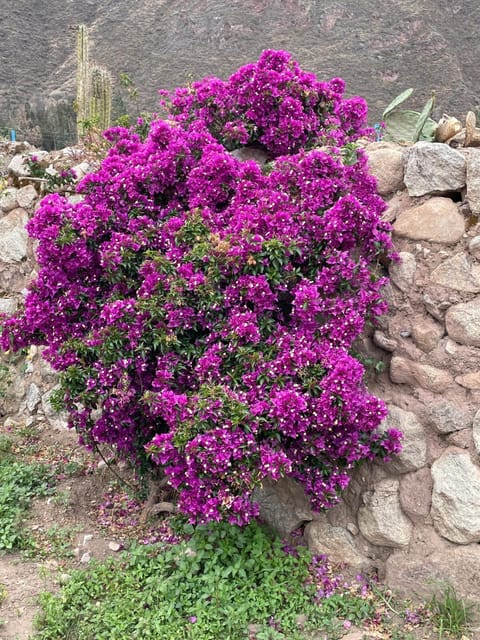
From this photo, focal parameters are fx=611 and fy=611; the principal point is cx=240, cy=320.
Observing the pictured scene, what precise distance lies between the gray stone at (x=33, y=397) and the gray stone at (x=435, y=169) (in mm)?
3155

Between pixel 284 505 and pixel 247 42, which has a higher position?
pixel 284 505

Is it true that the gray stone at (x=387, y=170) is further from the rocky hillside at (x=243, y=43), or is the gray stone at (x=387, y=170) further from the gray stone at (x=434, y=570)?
the rocky hillside at (x=243, y=43)

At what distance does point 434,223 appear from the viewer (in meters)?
2.99

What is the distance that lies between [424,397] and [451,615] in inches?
37.6

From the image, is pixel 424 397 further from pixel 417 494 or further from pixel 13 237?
pixel 13 237

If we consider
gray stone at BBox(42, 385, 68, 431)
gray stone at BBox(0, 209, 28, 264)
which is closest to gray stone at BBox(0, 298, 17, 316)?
gray stone at BBox(0, 209, 28, 264)

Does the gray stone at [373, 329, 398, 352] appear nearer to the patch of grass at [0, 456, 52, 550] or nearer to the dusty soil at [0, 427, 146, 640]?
the dusty soil at [0, 427, 146, 640]

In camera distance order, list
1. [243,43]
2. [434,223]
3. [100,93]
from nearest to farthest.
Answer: [434,223]
[100,93]
[243,43]

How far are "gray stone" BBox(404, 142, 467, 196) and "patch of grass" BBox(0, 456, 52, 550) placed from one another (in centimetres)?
270

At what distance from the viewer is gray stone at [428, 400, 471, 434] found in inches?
111

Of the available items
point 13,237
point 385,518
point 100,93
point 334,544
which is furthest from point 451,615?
point 100,93

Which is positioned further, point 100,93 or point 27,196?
point 100,93

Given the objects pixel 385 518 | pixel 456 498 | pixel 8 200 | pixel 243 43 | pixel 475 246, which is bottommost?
pixel 243 43

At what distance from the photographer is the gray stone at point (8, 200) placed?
201 inches
